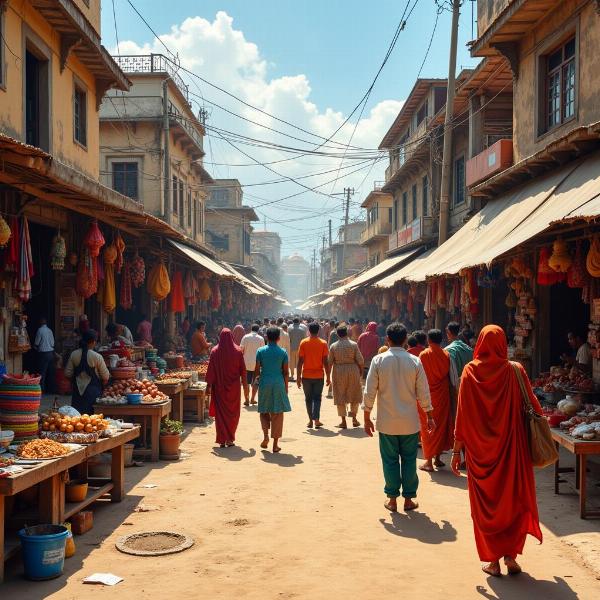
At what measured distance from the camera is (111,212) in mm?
10781

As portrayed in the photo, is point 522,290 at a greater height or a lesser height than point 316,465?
greater

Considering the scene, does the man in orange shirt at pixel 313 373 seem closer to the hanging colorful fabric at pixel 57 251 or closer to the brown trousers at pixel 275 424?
the brown trousers at pixel 275 424

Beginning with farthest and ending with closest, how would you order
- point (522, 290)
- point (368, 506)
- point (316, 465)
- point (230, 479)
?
point (522, 290)
point (316, 465)
point (230, 479)
point (368, 506)

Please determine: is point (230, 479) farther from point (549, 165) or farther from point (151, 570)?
point (549, 165)

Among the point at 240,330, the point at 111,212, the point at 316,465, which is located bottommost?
the point at 316,465

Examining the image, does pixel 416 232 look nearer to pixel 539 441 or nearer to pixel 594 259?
pixel 594 259

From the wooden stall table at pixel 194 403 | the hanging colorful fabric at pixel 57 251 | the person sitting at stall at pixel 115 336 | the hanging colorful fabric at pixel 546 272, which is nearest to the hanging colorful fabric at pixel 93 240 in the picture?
the hanging colorful fabric at pixel 57 251

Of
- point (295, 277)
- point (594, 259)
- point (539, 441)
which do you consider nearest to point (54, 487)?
point (539, 441)

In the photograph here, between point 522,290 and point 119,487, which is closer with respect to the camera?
point 119,487

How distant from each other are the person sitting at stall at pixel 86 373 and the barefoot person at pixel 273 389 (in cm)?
227

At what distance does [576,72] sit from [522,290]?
3.70m

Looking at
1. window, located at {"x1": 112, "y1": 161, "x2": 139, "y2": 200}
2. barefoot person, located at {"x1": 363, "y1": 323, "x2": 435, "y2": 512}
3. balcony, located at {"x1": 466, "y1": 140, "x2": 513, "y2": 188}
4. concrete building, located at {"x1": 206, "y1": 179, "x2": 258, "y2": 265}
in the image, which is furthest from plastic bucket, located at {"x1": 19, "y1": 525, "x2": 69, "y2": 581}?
concrete building, located at {"x1": 206, "y1": 179, "x2": 258, "y2": 265}

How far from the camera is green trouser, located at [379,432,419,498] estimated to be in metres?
6.52

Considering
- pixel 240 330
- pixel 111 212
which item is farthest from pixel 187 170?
pixel 111 212
